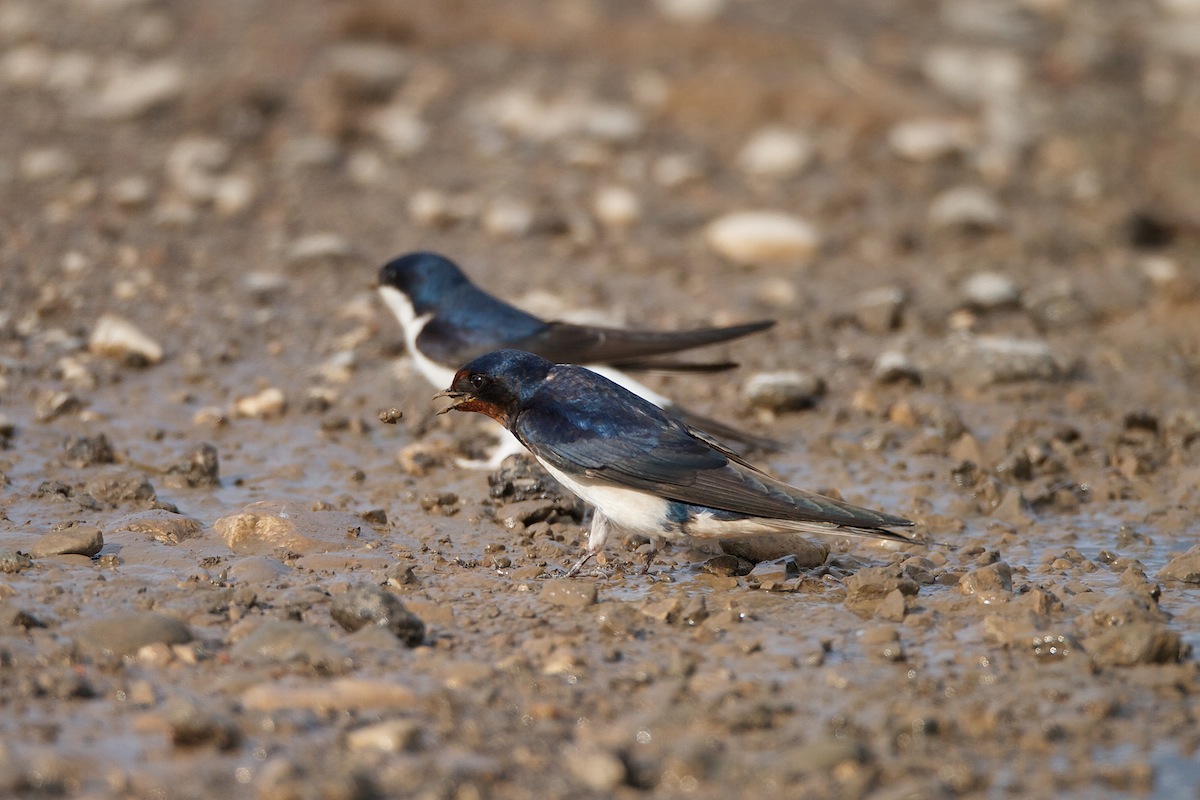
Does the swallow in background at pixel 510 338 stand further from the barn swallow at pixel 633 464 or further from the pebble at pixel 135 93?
the pebble at pixel 135 93

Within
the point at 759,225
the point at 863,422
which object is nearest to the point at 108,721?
the point at 863,422

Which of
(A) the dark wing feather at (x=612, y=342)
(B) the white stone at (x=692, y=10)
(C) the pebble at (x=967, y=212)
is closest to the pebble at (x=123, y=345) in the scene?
(A) the dark wing feather at (x=612, y=342)

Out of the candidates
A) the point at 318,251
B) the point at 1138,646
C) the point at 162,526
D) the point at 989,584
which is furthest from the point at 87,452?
the point at 1138,646

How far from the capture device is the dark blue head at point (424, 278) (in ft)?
17.3

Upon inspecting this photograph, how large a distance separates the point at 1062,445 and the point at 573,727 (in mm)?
2557

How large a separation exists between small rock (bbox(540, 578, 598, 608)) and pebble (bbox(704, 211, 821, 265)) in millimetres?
3363

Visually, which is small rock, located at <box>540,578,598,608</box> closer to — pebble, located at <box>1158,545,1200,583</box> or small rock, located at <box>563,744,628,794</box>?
small rock, located at <box>563,744,628,794</box>

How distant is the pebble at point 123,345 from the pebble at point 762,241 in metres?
2.63

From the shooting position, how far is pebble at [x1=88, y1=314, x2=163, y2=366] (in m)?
5.45

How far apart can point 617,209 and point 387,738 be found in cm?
463

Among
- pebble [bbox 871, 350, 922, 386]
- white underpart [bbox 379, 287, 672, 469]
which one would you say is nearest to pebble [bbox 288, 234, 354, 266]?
white underpart [bbox 379, 287, 672, 469]

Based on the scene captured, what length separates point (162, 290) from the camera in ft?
20.5

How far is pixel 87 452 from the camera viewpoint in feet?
14.8

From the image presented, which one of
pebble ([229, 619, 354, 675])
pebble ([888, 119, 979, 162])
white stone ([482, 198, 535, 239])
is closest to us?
pebble ([229, 619, 354, 675])
